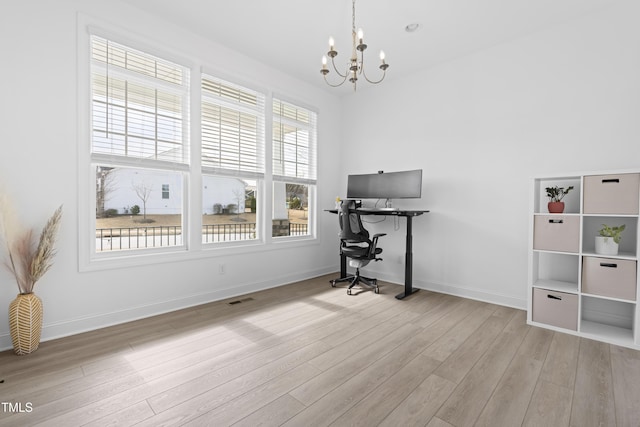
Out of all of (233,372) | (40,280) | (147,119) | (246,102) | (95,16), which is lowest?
(233,372)

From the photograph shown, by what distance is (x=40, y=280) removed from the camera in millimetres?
2354

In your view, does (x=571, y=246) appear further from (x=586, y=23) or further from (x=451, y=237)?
(x=586, y=23)

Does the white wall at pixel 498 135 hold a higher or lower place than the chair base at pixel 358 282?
higher

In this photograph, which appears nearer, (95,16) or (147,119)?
(95,16)

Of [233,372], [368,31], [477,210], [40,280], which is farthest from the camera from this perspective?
[477,210]

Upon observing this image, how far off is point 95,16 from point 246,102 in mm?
1591

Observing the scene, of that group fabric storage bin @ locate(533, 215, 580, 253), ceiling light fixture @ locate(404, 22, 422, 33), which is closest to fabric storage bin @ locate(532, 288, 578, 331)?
fabric storage bin @ locate(533, 215, 580, 253)

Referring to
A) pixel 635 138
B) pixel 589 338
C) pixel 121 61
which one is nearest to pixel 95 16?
pixel 121 61

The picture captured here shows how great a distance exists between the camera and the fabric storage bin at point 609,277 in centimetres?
234

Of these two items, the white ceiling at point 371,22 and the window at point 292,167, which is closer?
the white ceiling at point 371,22

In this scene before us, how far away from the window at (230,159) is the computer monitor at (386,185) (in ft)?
4.61

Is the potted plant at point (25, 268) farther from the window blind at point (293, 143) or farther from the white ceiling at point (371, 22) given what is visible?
the window blind at point (293, 143)

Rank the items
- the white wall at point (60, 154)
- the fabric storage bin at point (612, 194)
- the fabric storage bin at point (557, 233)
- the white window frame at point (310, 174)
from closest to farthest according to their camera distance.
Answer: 1. the white wall at point (60, 154)
2. the fabric storage bin at point (612, 194)
3. the fabric storage bin at point (557, 233)
4. the white window frame at point (310, 174)

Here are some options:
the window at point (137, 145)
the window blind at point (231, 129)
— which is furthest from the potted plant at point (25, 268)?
the window blind at point (231, 129)
